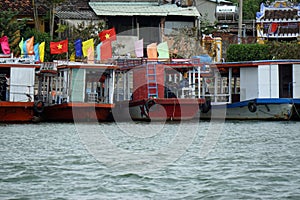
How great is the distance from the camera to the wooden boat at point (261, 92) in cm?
3236

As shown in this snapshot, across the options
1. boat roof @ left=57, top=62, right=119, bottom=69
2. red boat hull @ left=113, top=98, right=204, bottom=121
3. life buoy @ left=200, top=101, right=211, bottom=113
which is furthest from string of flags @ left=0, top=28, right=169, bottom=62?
life buoy @ left=200, top=101, right=211, bottom=113

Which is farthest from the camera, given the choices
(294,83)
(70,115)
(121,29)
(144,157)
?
(121,29)

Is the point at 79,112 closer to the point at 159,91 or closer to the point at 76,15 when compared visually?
the point at 159,91

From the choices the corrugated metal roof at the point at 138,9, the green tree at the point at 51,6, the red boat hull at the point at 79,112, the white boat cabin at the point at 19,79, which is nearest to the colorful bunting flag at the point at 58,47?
the white boat cabin at the point at 19,79

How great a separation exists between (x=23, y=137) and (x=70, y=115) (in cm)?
825

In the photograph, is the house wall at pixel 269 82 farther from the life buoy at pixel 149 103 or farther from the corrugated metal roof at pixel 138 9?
Result: the corrugated metal roof at pixel 138 9

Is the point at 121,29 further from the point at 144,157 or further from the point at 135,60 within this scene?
the point at 144,157

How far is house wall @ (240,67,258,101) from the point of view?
111ft

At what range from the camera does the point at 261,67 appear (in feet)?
109

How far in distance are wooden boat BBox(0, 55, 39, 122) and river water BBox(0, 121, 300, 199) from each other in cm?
575

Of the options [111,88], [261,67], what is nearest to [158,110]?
[111,88]

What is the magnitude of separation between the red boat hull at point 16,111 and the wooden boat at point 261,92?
294 inches

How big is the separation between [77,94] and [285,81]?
8911mm

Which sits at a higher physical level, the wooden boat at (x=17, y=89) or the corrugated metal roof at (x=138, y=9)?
the corrugated metal roof at (x=138, y=9)
